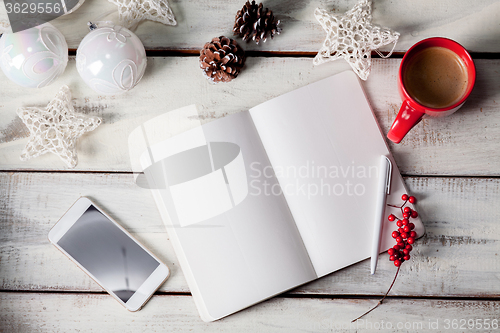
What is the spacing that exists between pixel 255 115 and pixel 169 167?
0.62 ft

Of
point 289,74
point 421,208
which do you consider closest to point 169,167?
point 289,74

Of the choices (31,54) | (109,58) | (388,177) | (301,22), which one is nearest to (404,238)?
(388,177)

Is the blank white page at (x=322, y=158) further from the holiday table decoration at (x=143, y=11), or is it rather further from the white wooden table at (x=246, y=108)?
the holiday table decoration at (x=143, y=11)

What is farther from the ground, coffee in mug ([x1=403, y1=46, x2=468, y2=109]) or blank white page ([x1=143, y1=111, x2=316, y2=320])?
coffee in mug ([x1=403, y1=46, x2=468, y2=109])

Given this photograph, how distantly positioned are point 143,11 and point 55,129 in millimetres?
279

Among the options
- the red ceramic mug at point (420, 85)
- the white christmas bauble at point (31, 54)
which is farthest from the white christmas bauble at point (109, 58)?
the red ceramic mug at point (420, 85)

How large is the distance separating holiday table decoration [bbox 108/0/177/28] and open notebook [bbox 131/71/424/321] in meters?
0.23

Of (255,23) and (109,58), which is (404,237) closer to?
(255,23)

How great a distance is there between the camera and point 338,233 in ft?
2.10

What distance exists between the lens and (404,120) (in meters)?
0.59

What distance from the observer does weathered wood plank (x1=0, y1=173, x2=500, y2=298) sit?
0.66m

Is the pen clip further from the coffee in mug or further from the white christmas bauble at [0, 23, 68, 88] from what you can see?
the white christmas bauble at [0, 23, 68, 88]

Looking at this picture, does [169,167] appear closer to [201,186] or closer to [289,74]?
[201,186]

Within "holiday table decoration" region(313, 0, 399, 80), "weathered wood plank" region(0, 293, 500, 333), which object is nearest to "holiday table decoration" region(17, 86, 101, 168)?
"weathered wood plank" region(0, 293, 500, 333)
